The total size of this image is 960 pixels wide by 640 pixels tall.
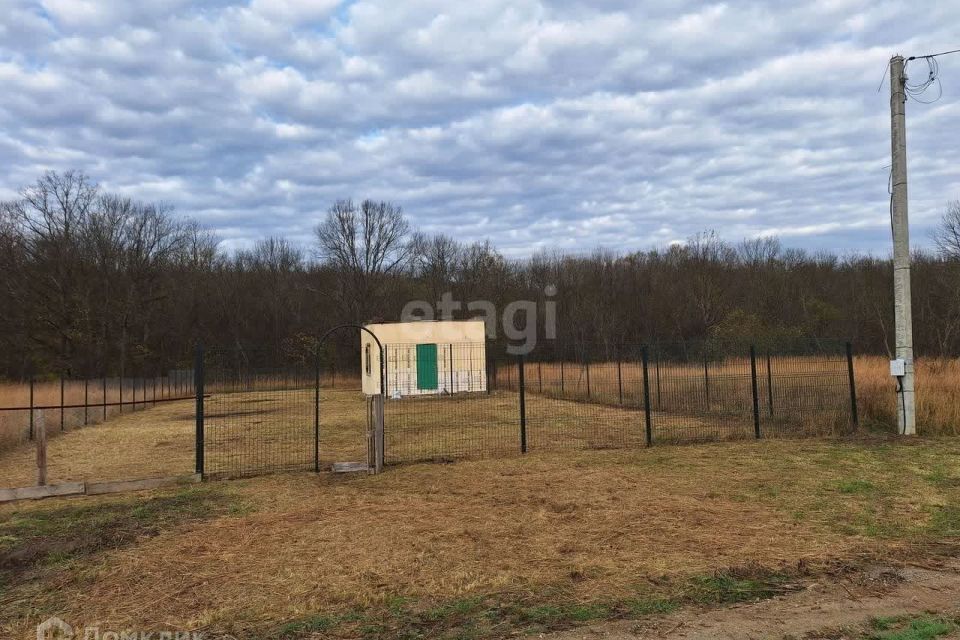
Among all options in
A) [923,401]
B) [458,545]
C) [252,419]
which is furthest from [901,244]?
[252,419]

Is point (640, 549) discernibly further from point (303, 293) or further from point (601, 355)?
point (303, 293)

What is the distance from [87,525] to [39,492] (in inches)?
78.7

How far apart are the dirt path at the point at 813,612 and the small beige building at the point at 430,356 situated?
76.1ft

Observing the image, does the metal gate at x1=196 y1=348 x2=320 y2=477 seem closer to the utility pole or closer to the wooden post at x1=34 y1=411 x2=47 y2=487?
the wooden post at x1=34 y1=411 x2=47 y2=487

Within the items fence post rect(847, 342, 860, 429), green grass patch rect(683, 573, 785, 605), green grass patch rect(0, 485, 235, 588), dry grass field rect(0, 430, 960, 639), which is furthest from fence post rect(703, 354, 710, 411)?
green grass patch rect(0, 485, 235, 588)

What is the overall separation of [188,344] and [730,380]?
40.8 metres

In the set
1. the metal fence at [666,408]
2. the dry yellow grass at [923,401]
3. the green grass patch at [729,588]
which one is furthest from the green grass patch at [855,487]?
the dry yellow grass at [923,401]

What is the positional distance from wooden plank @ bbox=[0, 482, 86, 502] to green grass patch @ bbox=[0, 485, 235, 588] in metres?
0.39

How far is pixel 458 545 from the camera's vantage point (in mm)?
5852

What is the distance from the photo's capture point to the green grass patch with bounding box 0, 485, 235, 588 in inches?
225

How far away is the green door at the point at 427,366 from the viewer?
2822cm

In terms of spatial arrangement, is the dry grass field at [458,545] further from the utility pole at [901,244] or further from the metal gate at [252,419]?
the utility pole at [901,244]

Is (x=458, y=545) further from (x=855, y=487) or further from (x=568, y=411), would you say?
(x=568, y=411)

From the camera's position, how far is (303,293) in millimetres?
52719
